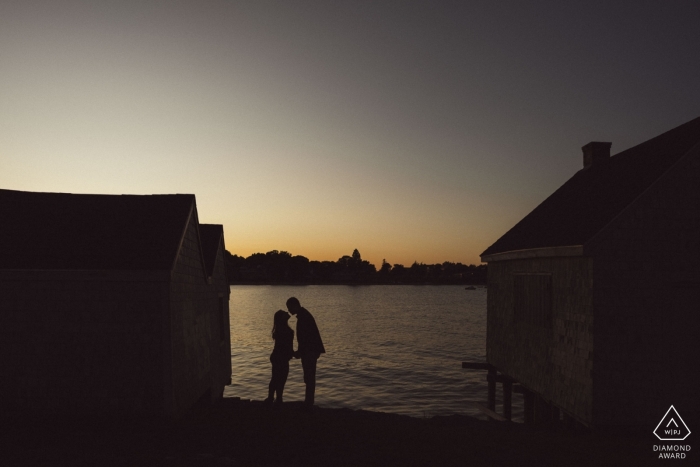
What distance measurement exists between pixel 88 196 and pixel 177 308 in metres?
3.93

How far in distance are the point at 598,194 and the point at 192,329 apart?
1190 cm

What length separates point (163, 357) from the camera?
11.7 m

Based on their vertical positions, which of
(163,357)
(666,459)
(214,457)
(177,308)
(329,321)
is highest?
(177,308)

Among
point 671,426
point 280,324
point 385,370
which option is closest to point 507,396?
point 671,426

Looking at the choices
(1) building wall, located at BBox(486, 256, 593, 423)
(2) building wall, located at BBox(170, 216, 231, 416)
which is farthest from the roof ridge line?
(2) building wall, located at BBox(170, 216, 231, 416)

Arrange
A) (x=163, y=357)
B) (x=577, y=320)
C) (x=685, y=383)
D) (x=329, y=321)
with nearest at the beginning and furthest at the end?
(x=163, y=357)
(x=685, y=383)
(x=577, y=320)
(x=329, y=321)

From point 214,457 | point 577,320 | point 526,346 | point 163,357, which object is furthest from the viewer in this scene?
point 526,346

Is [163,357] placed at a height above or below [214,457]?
above

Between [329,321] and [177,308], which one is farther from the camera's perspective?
[329,321]

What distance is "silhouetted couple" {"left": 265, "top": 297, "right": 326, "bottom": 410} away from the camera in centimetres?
1221

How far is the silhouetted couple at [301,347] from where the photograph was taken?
12.2 meters

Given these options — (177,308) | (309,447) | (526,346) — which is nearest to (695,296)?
(526,346)

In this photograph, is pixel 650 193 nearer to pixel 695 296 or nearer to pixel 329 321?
pixel 695 296

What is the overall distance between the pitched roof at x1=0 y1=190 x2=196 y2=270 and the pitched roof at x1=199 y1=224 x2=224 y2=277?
5.79m
